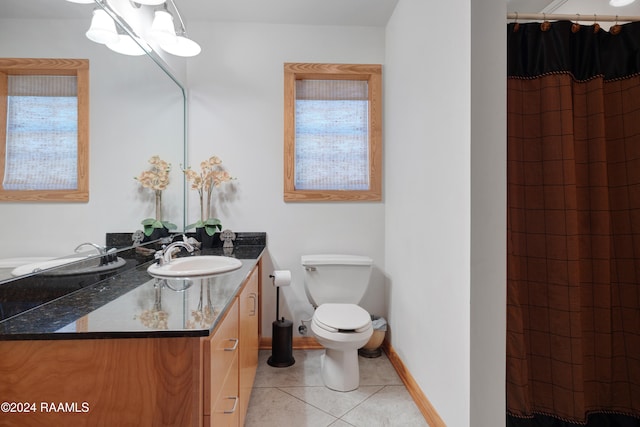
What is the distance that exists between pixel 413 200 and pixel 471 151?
0.70 m

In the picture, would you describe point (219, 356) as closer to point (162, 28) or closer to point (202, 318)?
point (202, 318)

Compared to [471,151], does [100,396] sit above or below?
below

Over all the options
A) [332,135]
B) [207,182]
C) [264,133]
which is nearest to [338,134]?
[332,135]

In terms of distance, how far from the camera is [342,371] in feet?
6.49

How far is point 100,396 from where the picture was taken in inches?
32.4

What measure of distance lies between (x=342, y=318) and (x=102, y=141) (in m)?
1.57

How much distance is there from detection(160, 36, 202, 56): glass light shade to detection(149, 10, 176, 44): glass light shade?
4 centimetres

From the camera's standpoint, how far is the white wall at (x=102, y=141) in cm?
101

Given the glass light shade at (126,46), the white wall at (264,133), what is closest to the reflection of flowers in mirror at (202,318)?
the glass light shade at (126,46)

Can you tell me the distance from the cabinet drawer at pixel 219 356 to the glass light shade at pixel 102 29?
1.29m

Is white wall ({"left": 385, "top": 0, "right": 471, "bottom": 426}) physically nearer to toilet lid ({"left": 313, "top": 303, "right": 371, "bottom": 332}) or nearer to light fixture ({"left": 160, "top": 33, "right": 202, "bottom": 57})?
toilet lid ({"left": 313, "top": 303, "right": 371, "bottom": 332})

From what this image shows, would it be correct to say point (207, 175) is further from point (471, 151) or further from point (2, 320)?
point (471, 151)

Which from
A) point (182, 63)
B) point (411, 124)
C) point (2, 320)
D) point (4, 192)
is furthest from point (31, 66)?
point (411, 124)

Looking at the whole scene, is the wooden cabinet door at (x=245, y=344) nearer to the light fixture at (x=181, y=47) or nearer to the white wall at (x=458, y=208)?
the white wall at (x=458, y=208)
